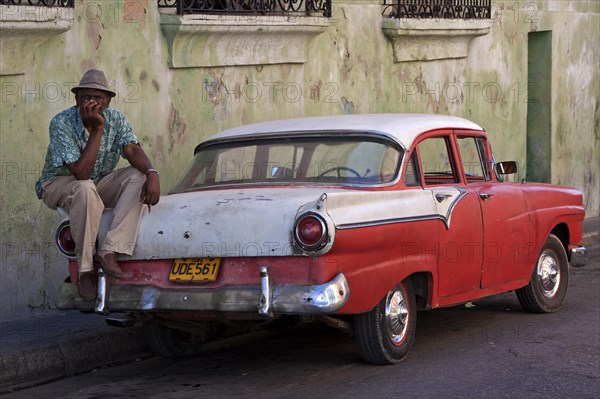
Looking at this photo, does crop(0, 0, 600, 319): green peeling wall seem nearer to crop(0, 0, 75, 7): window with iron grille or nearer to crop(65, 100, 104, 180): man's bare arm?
crop(0, 0, 75, 7): window with iron grille

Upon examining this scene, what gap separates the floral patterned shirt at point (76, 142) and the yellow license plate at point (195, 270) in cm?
95

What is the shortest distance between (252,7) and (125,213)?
4.41 meters

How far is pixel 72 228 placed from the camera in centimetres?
705

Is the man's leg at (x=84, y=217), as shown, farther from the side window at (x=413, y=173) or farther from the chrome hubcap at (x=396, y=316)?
the side window at (x=413, y=173)

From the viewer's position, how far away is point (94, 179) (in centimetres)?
752

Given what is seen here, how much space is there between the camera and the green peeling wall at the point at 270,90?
9.03m

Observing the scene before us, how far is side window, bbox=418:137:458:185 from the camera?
8094 millimetres

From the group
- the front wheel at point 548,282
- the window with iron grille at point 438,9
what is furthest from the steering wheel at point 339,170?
the window with iron grille at point 438,9

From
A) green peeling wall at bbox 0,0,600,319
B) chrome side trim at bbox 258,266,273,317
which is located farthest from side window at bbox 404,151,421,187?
green peeling wall at bbox 0,0,600,319

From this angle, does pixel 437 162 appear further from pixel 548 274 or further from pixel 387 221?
pixel 548 274

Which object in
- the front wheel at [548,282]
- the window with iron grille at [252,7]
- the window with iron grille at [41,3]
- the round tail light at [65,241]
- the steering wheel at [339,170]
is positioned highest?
the window with iron grille at [252,7]

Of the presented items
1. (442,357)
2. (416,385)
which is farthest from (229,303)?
(442,357)

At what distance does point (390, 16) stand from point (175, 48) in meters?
3.74

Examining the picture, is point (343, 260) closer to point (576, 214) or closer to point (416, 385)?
point (416, 385)
